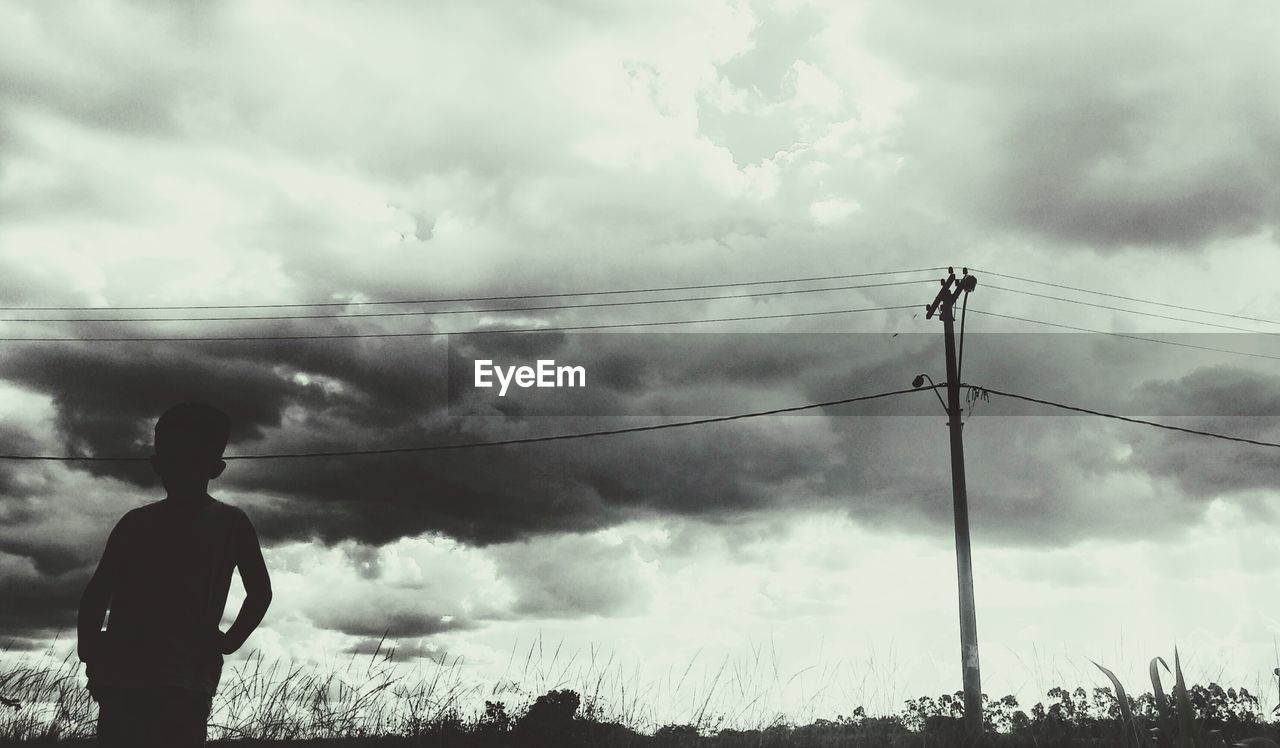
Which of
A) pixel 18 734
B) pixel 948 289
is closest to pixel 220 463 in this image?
pixel 18 734

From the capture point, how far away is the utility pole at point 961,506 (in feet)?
44.3

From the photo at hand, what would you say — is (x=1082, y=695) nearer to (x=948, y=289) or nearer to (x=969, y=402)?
(x=969, y=402)

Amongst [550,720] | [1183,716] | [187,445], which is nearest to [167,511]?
[187,445]

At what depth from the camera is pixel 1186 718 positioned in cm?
434

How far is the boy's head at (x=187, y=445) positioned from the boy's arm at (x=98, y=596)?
0.25 meters

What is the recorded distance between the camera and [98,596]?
10.5ft

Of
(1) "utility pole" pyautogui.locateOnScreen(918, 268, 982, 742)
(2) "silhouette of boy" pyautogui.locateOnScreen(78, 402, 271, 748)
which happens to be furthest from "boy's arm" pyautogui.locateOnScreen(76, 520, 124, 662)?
(1) "utility pole" pyautogui.locateOnScreen(918, 268, 982, 742)

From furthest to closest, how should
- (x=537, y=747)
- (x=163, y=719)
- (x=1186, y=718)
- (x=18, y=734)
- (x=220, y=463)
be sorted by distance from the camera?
(x=18, y=734) → (x=537, y=747) → (x=1186, y=718) → (x=220, y=463) → (x=163, y=719)

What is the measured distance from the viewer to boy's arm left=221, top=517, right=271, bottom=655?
10.9ft

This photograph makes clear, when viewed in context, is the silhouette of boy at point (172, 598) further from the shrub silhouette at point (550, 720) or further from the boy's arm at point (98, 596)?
the shrub silhouette at point (550, 720)

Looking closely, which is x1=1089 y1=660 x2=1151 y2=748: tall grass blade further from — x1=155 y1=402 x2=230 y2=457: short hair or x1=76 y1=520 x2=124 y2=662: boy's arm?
x1=76 y1=520 x2=124 y2=662: boy's arm

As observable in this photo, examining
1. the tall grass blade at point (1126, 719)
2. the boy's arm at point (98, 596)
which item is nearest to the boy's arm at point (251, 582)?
the boy's arm at point (98, 596)

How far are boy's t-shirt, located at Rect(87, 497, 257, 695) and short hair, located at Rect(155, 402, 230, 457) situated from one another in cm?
21

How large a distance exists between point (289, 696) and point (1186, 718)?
5632 mm
